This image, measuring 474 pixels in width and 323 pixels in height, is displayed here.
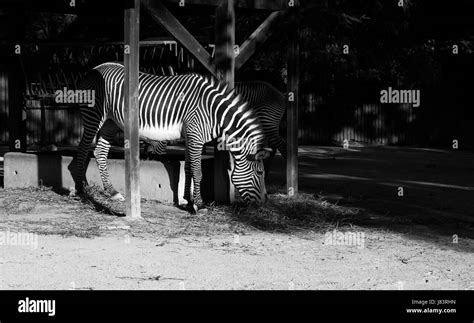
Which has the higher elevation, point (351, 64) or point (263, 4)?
point (263, 4)

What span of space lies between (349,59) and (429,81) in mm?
2110

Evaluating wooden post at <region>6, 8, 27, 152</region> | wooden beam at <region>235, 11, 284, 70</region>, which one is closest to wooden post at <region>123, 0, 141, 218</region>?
wooden beam at <region>235, 11, 284, 70</region>

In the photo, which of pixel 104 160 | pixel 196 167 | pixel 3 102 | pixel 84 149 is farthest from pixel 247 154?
pixel 3 102

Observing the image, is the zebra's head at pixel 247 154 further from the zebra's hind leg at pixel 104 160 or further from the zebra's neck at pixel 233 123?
the zebra's hind leg at pixel 104 160

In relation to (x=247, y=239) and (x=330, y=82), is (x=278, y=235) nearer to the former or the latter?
(x=247, y=239)

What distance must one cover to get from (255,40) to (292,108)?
52.8 inches

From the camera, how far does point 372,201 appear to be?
13.1 m

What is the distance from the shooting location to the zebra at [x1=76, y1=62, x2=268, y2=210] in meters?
12.0

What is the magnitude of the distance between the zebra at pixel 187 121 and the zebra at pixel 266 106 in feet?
4.24

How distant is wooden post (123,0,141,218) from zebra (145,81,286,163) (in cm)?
315

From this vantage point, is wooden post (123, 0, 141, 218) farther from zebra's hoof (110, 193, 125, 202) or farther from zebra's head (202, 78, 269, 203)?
zebra's hoof (110, 193, 125, 202)

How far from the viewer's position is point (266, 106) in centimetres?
1495

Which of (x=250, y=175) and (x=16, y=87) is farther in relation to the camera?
(x=16, y=87)

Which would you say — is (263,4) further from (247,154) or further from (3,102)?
(3,102)
